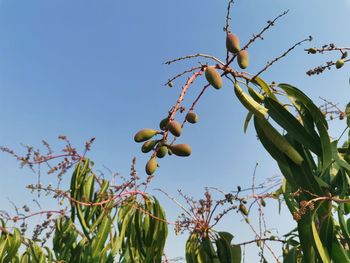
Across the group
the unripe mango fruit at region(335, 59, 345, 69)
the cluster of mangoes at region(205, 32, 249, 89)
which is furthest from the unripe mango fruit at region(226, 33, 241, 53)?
the unripe mango fruit at region(335, 59, 345, 69)

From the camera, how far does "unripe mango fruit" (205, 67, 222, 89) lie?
1223 mm

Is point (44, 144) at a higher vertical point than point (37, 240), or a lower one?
higher

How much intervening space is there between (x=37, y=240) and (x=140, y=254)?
84 cm

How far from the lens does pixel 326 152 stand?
136 cm

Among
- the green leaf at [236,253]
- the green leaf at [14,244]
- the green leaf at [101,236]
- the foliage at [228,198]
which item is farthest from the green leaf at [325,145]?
the green leaf at [14,244]

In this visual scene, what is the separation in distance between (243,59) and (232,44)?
0.05 meters

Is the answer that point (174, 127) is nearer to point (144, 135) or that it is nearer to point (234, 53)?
point (144, 135)

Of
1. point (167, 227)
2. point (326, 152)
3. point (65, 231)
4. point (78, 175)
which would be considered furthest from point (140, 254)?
point (326, 152)

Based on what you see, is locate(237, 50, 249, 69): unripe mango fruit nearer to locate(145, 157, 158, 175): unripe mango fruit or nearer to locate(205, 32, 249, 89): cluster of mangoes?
locate(205, 32, 249, 89): cluster of mangoes

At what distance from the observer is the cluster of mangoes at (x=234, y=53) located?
1226mm

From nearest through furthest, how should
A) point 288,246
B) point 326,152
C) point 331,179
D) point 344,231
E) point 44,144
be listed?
1. point 326,152
2. point 344,231
3. point 331,179
4. point 288,246
5. point 44,144

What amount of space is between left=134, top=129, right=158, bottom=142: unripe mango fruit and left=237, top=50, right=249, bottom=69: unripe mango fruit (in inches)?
14.4

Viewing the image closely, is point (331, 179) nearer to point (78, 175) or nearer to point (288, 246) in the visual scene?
point (288, 246)

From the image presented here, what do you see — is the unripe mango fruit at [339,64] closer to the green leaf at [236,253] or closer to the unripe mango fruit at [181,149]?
the unripe mango fruit at [181,149]
